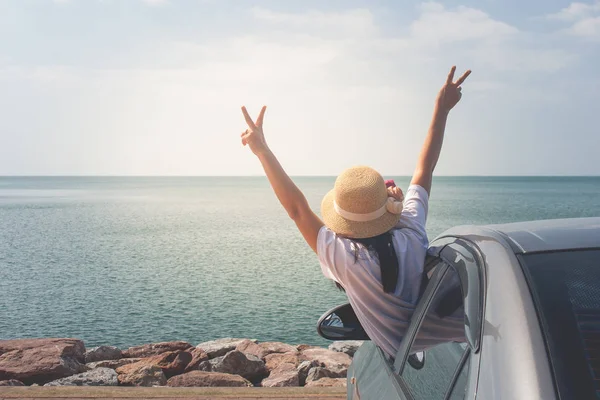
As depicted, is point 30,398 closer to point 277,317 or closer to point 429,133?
point 429,133

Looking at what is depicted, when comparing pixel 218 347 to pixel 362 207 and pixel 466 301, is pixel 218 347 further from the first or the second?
pixel 466 301

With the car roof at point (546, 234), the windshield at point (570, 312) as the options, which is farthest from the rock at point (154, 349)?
the windshield at point (570, 312)

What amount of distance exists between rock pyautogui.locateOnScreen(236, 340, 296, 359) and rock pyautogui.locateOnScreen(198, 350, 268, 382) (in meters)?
1.86

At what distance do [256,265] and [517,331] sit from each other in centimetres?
3452

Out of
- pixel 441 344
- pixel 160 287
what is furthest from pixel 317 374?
pixel 160 287

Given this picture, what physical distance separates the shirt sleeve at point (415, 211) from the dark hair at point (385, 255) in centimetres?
15

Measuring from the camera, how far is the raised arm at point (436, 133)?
3614mm

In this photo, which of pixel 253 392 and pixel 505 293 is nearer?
pixel 505 293

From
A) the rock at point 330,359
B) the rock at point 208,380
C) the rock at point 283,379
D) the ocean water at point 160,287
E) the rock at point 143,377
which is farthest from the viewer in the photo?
the ocean water at point 160,287

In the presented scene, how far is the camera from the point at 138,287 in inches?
1172

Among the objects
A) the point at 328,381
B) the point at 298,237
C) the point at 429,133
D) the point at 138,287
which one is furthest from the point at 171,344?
the point at 298,237

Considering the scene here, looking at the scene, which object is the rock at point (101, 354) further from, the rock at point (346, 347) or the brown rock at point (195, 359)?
the rock at point (346, 347)

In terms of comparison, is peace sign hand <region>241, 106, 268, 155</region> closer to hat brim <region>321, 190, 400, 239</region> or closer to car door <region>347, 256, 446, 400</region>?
hat brim <region>321, 190, 400, 239</region>

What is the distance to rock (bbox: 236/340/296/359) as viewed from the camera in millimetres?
14305
